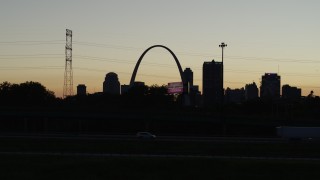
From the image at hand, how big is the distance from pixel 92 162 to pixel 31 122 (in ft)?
327

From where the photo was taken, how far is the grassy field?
28.2m

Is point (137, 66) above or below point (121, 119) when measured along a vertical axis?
above

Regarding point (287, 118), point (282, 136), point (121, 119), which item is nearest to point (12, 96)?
point (121, 119)

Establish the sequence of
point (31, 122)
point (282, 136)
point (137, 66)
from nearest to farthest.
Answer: point (282, 136), point (31, 122), point (137, 66)

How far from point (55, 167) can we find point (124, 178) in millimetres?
5008

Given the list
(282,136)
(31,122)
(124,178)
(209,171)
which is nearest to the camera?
(124,178)

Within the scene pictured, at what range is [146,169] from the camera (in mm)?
30734

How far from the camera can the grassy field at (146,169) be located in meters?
28.2

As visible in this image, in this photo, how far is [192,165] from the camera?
106 ft

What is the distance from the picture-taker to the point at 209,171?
30328mm

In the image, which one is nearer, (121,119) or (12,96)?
(121,119)

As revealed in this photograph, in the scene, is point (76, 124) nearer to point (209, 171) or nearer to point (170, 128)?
point (170, 128)

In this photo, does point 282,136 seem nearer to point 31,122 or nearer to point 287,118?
point 287,118

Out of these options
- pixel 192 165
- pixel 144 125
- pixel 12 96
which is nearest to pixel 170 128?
pixel 144 125
